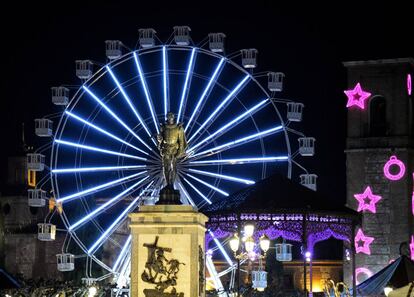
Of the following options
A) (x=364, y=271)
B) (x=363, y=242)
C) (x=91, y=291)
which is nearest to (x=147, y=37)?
(x=91, y=291)

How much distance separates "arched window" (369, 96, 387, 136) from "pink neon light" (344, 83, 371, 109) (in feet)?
1.94

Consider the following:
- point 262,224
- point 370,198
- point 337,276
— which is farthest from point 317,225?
point 337,276

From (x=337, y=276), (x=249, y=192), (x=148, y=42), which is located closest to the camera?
(x=249, y=192)

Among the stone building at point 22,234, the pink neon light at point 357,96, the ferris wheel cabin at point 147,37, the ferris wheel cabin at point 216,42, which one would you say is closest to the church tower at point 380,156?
the pink neon light at point 357,96

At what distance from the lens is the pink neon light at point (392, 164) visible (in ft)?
169

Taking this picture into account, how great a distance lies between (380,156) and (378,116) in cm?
242

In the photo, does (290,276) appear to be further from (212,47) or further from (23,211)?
(212,47)

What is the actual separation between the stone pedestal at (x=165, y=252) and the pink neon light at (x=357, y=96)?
3032 cm

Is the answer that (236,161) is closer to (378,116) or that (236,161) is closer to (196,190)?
(196,190)

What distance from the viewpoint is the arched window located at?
5284 cm

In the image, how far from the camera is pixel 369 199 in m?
51.6

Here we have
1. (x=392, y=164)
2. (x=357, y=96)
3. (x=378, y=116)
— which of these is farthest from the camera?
(x=378, y=116)

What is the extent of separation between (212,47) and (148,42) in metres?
2.93

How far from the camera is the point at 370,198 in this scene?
51.6m
